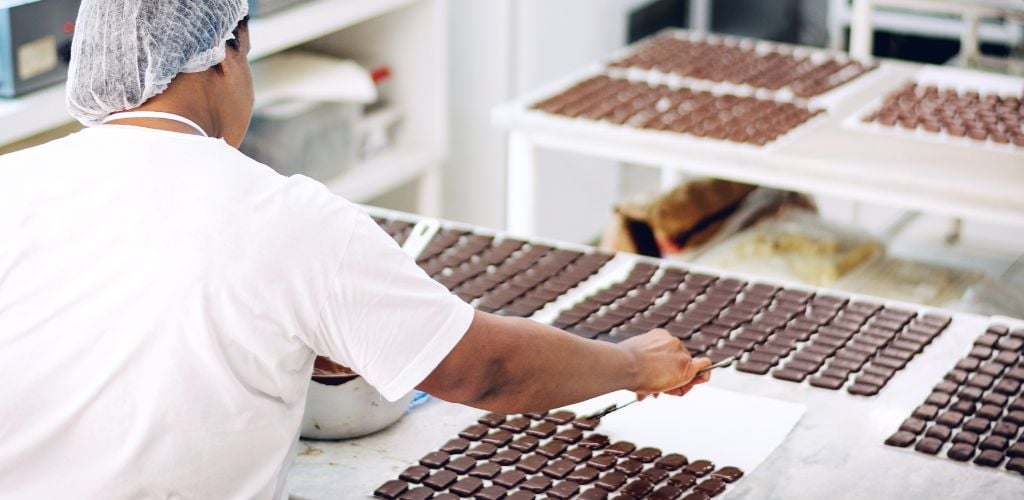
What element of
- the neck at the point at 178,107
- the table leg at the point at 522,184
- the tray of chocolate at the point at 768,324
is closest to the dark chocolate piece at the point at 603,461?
the tray of chocolate at the point at 768,324

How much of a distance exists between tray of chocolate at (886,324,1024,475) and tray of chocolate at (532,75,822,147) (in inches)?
37.8

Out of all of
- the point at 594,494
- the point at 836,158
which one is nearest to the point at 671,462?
the point at 594,494

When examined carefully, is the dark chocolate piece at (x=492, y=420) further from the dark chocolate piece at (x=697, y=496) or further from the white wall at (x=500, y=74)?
the white wall at (x=500, y=74)

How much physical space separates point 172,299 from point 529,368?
40 centimetres

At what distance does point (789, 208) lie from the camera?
350 cm

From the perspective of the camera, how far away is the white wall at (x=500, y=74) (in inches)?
163

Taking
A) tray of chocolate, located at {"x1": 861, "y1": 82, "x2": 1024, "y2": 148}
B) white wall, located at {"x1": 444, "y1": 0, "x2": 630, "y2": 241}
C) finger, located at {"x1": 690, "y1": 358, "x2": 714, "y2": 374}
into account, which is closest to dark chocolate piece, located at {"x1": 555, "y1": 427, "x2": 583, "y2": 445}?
finger, located at {"x1": 690, "y1": 358, "x2": 714, "y2": 374}

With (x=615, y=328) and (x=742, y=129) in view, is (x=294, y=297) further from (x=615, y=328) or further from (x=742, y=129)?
(x=742, y=129)

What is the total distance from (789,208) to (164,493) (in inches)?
96.0

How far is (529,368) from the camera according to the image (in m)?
1.45

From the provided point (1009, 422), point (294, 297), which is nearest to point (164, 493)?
point (294, 297)

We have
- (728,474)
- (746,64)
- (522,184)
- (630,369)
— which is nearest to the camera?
(630,369)

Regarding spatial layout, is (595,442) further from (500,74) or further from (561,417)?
(500,74)

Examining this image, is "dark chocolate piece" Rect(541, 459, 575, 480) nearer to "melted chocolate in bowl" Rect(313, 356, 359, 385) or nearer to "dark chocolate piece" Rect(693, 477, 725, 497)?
"dark chocolate piece" Rect(693, 477, 725, 497)
